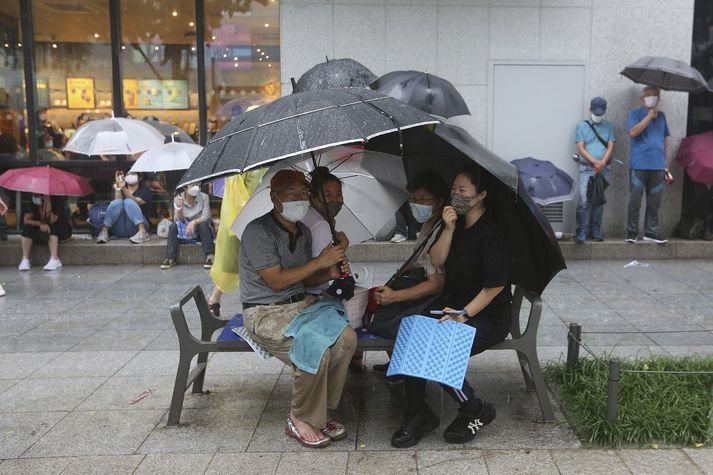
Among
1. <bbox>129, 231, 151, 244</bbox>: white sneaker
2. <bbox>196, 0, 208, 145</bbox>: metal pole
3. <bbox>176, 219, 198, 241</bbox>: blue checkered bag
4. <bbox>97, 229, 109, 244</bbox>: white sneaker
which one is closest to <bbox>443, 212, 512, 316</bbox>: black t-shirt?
<bbox>176, 219, 198, 241</bbox>: blue checkered bag

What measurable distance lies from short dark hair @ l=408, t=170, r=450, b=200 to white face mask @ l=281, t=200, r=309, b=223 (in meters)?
0.70

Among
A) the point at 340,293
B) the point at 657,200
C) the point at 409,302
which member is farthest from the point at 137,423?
the point at 657,200

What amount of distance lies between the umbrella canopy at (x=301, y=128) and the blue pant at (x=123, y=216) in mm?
6430

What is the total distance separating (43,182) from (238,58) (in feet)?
11.2

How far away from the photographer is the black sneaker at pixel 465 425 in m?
4.12

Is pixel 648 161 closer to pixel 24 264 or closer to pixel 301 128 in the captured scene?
pixel 301 128

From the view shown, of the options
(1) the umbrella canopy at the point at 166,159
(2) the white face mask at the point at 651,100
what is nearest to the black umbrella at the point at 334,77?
(1) the umbrella canopy at the point at 166,159

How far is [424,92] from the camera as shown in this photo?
8258 millimetres

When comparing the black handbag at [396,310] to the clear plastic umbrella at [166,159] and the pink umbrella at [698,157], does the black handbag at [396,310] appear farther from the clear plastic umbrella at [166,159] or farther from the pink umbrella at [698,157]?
the pink umbrella at [698,157]

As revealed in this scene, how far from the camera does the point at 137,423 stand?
4.51 metres

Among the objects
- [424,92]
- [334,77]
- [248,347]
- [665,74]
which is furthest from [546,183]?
[248,347]

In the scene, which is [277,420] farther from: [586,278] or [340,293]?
[586,278]

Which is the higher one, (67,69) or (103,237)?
(67,69)

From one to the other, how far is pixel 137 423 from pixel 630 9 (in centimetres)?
873
